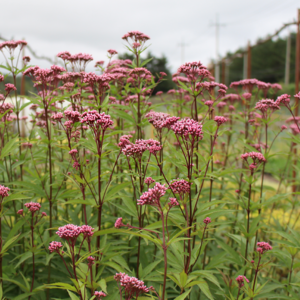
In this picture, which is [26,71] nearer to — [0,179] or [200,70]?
[0,179]

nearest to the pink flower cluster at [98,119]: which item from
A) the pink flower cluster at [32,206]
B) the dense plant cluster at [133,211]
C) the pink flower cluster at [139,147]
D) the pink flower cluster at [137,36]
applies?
the dense plant cluster at [133,211]

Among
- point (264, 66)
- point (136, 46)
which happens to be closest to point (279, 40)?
point (264, 66)

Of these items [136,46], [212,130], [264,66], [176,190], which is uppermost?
[264,66]

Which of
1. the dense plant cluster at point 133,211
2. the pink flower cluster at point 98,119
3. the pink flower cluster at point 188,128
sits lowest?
the dense plant cluster at point 133,211

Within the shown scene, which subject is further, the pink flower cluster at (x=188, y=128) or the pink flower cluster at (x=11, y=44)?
the pink flower cluster at (x=11, y=44)

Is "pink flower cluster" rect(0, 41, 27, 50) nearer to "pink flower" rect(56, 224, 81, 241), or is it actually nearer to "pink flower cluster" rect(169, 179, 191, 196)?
"pink flower" rect(56, 224, 81, 241)

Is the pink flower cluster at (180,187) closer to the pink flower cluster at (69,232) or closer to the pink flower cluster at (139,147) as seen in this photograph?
the pink flower cluster at (139,147)

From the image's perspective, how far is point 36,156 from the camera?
159 inches

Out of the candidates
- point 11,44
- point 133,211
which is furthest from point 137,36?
point 133,211

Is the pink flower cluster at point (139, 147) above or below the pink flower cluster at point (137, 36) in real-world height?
below

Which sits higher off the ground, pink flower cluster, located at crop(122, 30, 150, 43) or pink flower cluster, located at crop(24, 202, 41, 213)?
pink flower cluster, located at crop(122, 30, 150, 43)

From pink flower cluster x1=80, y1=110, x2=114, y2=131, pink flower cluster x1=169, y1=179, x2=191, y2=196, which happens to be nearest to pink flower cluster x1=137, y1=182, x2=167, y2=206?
pink flower cluster x1=169, y1=179, x2=191, y2=196

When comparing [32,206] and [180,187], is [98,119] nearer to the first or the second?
[180,187]

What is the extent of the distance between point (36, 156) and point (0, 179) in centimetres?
90
